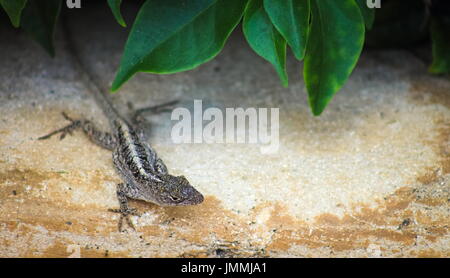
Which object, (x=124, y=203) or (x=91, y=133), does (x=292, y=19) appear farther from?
(x=91, y=133)

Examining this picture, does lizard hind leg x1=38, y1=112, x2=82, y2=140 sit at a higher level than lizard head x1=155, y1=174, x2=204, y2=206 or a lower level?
lower

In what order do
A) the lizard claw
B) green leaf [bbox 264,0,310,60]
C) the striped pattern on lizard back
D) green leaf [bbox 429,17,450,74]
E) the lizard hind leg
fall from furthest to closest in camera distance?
1. green leaf [bbox 429,17,450,74]
2. the lizard hind leg
3. the striped pattern on lizard back
4. the lizard claw
5. green leaf [bbox 264,0,310,60]

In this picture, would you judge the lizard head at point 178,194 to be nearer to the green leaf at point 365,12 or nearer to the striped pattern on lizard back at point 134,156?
the striped pattern on lizard back at point 134,156

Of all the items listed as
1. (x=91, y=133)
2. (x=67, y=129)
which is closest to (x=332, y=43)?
(x=91, y=133)

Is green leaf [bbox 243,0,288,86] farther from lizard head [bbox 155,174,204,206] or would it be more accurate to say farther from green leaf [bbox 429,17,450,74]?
green leaf [bbox 429,17,450,74]

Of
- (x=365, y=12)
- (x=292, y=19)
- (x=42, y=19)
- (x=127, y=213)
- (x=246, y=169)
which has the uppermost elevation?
(x=292, y=19)

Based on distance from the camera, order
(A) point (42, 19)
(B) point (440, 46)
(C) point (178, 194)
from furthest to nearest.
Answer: (B) point (440, 46)
(A) point (42, 19)
(C) point (178, 194)

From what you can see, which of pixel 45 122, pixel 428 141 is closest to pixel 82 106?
pixel 45 122

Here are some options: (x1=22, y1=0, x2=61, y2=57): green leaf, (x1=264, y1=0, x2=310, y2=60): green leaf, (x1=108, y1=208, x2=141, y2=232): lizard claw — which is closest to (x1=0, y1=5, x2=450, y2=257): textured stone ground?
(x1=108, y1=208, x2=141, y2=232): lizard claw
